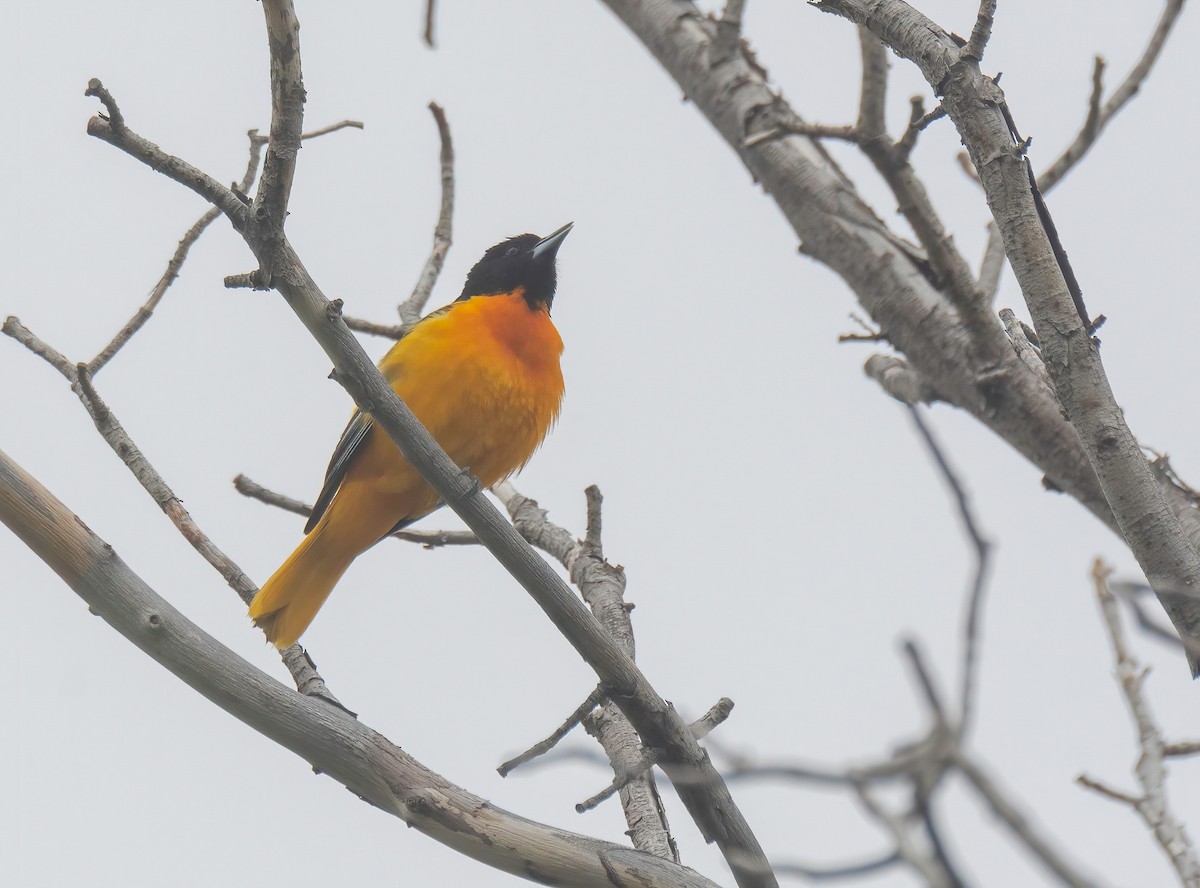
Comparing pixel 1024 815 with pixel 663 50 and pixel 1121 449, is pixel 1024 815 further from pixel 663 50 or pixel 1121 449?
pixel 663 50

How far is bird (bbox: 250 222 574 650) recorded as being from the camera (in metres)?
5.08

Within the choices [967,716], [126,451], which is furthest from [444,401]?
[967,716]

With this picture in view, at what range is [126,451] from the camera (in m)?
3.94

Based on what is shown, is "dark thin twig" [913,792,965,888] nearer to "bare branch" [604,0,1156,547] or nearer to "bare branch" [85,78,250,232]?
"bare branch" [85,78,250,232]

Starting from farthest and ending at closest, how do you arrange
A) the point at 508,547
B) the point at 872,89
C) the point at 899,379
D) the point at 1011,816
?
1. the point at 899,379
2. the point at 872,89
3. the point at 508,547
4. the point at 1011,816

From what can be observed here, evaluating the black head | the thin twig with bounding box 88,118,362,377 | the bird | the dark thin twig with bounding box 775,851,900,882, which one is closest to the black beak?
the black head

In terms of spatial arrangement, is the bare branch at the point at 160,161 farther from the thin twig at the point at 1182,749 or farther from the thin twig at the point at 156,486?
the thin twig at the point at 1182,749

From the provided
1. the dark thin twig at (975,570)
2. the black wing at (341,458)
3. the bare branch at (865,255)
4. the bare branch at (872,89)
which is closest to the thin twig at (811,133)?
the bare branch at (872,89)

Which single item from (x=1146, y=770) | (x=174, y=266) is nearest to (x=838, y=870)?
(x=1146, y=770)

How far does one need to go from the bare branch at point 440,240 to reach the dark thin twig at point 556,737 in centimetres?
267

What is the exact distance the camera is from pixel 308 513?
15.8ft

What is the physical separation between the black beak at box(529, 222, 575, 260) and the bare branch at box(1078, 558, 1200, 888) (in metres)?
3.40

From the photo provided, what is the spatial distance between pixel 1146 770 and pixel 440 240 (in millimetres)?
3385

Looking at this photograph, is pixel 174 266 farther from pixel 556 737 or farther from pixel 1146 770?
pixel 1146 770
